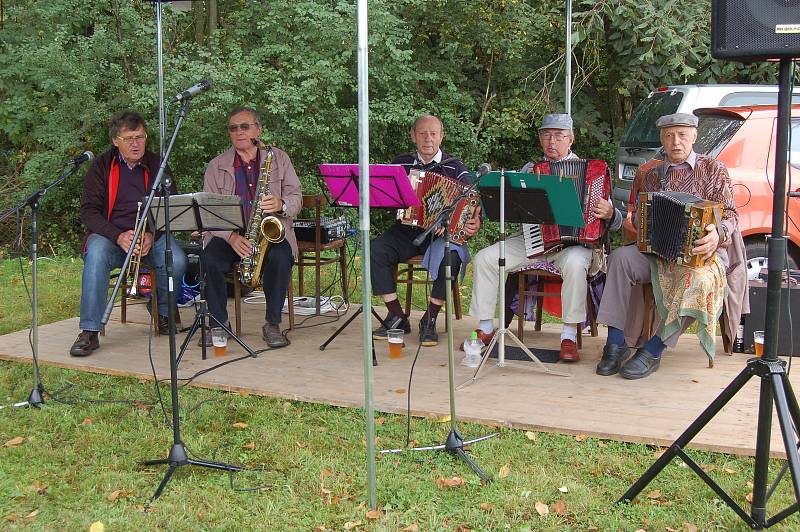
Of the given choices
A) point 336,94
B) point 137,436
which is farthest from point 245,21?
point 137,436

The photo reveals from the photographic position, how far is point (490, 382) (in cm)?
437

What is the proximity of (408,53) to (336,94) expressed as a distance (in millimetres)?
1112

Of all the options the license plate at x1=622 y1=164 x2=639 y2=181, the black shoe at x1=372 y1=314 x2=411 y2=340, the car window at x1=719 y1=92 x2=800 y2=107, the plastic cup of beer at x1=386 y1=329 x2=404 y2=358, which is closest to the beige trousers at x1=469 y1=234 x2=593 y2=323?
the plastic cup of beer at x1=386 y1=329 x2=404 y2=358

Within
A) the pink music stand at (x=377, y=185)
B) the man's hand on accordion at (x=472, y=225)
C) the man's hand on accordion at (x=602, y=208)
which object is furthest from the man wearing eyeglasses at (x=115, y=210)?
the man's hand on accordion at (x=602, y=208)

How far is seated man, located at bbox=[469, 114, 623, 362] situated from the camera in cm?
471

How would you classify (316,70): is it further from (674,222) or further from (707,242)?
(707,242)

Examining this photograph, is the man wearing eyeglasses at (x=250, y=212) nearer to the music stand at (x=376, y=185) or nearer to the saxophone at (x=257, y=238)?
the saxophone at (x=257, y=238)

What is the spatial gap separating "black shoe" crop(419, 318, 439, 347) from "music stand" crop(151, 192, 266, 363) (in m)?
1.01

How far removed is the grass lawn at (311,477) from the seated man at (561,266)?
3.92 feet

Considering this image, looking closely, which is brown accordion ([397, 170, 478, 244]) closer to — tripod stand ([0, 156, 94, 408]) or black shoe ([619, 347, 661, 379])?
black shoe ([619, 347, 661, 379])

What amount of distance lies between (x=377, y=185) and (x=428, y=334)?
1.02 meters

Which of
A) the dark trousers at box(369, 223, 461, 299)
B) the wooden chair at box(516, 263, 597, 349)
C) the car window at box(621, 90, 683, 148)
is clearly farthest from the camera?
the car window at box(621, 90, 683, 148)

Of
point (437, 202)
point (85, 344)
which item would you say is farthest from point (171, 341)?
point (437, 202)

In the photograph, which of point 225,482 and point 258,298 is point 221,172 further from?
point 225,482
